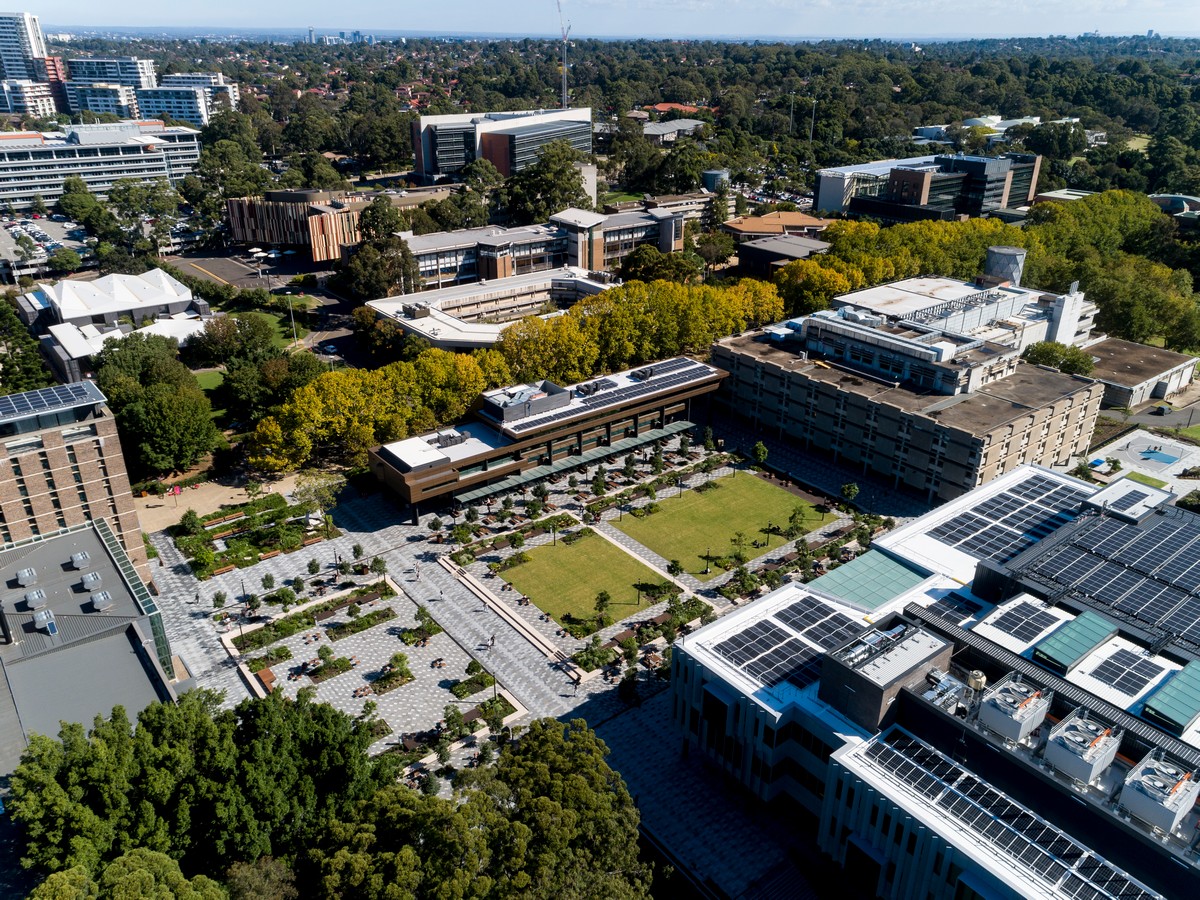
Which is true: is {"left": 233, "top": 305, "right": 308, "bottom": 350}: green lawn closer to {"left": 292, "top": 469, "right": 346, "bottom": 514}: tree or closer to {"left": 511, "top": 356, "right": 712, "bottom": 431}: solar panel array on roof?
{"left": 292, "top": 469, "right": 346, "bottom": 514}: tree

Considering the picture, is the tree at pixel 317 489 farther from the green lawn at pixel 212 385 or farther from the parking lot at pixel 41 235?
the parking lot at pixel 41 235

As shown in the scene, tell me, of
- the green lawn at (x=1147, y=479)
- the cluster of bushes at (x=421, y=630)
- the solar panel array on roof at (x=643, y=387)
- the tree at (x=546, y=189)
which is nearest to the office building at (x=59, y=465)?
the cluster of bushes at (x=421, y=630)

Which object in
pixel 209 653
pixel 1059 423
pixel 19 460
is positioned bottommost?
pixel 209 653

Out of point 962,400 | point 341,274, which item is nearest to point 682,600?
point 962,400

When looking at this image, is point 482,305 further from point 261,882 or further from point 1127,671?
point 1127,671

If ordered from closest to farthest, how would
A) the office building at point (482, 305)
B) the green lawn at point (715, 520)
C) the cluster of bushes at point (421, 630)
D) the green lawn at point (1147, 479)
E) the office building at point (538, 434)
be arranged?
the cluster of bushes at point (421, 630)
the green lawn at point (715, 520)
the office building at point (538, 434)
the green lawn at point (1147, 479)
the office building at point (482, 305)

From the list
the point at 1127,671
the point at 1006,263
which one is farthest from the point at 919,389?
the point at 1127,671

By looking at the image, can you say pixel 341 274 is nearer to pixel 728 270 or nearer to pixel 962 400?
pixel 728 270
